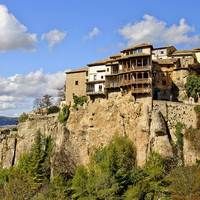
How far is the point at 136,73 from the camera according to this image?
72.8 m

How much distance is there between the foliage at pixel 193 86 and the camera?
73.7m

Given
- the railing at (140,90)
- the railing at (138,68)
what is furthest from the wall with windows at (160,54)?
the railing at (140,90)

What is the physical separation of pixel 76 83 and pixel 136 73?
647 inches

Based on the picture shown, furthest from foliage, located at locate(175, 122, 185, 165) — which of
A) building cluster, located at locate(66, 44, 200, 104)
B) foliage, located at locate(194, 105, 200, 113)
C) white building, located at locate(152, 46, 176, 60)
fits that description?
white building, located at locate(152, 46, 176, 60)

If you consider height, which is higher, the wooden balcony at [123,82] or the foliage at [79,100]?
the wooden balcony at [123,82]

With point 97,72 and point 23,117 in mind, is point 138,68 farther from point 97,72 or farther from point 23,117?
point 23,117

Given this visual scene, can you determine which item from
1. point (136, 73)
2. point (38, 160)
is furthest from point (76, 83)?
point (136, 73)

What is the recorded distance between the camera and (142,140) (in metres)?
71.1

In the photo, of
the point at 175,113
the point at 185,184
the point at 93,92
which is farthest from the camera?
the point at 93,92

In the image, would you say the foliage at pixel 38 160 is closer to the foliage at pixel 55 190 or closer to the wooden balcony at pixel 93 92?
the foliage at pixel 55 190

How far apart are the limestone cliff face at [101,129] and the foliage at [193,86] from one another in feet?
19.7

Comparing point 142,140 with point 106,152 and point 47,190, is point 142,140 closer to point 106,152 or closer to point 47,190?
point 106,152

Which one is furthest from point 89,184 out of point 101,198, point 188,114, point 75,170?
point 188,114

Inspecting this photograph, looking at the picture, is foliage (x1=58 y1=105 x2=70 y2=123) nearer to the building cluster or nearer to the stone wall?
the building cluster
